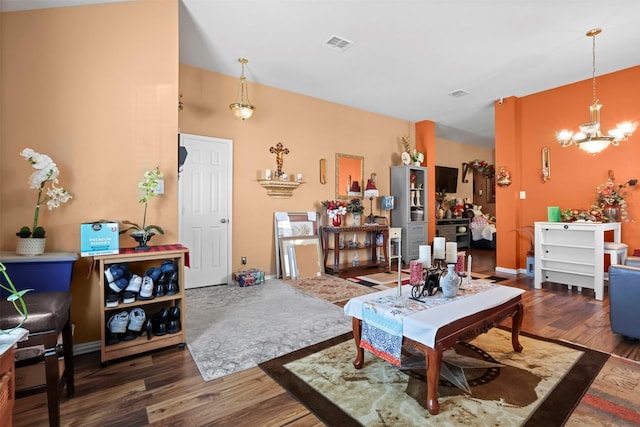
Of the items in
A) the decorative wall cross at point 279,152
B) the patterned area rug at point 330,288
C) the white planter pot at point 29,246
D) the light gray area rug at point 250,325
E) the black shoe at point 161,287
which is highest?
the decorative wall cross at point 279,152

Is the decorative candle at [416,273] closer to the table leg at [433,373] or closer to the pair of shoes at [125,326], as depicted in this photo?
the table leg at [433,373]

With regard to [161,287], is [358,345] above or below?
below

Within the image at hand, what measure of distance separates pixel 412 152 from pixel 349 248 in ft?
8.61

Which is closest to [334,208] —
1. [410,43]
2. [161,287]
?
[410,43]

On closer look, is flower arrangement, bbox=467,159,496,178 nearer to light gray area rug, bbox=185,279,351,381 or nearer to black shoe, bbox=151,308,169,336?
light gray area rug, bbox=185,279,351,381

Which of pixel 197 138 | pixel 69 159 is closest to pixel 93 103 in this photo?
pixel 69 159

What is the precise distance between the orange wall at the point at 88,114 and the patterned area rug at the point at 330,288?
2.01 metres

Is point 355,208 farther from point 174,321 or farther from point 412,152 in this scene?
point 174,321

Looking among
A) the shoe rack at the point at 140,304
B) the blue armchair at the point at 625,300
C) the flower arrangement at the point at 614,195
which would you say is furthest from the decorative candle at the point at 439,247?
the flower arrangement at the point at 614,195

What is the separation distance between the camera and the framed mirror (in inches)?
221

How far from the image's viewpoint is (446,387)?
6.26 feet

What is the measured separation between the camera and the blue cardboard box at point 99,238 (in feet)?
7.11

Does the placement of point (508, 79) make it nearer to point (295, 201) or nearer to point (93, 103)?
point (295, 201)

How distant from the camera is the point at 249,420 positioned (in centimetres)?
164
